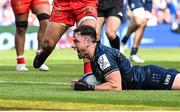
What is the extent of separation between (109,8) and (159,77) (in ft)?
15.7

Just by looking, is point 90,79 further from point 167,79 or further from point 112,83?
point 167,79

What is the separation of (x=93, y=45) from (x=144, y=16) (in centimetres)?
860

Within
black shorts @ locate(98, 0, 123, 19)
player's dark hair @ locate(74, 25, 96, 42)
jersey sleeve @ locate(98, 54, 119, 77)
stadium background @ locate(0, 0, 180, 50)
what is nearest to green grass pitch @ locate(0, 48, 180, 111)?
jersey sleeve @ locate(98, 54, 119, 77)

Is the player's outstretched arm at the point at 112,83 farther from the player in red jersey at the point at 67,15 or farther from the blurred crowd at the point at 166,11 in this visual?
the blurred crowd at the point at 166,11

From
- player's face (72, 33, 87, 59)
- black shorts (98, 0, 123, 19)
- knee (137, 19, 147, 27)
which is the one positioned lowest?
knee (137, 19, 147, 27)

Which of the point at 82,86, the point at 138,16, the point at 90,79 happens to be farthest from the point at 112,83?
the point at 138,16

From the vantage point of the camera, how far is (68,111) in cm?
717

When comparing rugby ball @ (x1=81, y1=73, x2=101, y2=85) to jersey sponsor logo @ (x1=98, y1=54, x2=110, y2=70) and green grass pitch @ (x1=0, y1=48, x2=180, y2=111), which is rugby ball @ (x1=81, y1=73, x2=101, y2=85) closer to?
green grass pitch @ (x1=0, y1=48, x2=180, y2=111)

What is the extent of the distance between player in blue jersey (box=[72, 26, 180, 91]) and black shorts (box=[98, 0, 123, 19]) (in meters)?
4.52

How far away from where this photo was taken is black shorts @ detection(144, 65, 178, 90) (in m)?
9.25

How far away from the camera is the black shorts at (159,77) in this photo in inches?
364

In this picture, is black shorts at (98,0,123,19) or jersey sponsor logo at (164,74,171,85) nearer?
jersey sponsor logo at (164,74,171,85)

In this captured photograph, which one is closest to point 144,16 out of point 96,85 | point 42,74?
point 42,74

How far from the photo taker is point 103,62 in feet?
29.7
